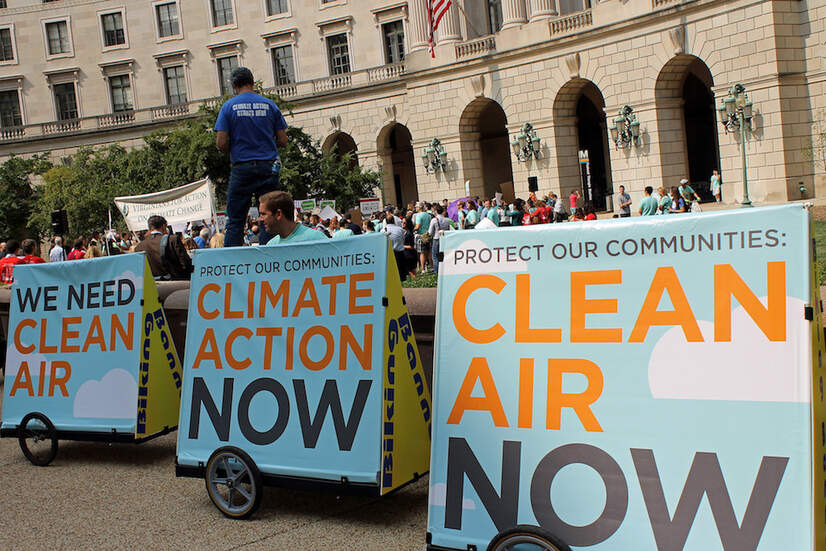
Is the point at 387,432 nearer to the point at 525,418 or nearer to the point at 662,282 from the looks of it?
the point at 525,418

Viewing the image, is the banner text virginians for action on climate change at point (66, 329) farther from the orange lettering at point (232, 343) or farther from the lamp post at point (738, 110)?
the lamp post at point (738, 110)

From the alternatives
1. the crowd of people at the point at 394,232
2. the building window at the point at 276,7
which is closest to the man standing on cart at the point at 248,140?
the crowd of people at the point at 394,232

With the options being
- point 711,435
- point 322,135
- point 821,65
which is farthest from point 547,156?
point 711,435

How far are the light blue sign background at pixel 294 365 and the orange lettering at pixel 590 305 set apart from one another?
1370 millimetres

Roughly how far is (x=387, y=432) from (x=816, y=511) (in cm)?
237

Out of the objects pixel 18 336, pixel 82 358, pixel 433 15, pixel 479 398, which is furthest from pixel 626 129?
pixel 479 398

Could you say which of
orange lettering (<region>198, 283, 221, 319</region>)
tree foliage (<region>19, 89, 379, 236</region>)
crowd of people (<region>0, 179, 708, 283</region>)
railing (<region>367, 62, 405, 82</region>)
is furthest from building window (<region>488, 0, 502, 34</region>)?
orange lettering (<region>198, 283, 221, 319</region>)

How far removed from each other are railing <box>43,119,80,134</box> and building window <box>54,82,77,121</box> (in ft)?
2.03

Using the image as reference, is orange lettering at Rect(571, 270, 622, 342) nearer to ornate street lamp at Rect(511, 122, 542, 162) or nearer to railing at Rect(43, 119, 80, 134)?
ornate street lamp at Rect(511, 122, 542, 162)

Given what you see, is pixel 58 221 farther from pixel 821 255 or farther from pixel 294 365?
pixel 294 365

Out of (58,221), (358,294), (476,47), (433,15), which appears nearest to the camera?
(358,294)

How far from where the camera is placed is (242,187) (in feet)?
25.1

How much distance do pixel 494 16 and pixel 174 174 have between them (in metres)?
17.7

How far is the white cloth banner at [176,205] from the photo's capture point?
20.9m
